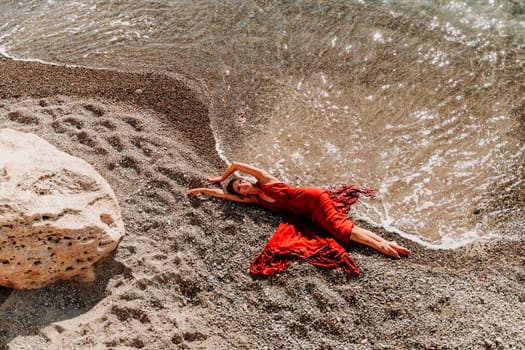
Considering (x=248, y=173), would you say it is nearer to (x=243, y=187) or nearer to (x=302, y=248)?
(x=243, y=187)

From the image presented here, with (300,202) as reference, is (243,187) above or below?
above

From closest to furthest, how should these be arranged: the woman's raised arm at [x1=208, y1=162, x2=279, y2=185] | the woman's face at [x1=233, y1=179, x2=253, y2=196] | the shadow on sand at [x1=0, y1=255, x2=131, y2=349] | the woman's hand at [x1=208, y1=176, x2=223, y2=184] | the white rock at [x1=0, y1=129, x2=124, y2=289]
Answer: the white rock at [x1=0, y1=129, x2=124, y2=289] < the shadow on sand at [x1=0, y1=255, x2=131, y2=349] < the woman's face at [x1=233, y1=179, x2=253, y2=196] < the woman's raised arm at [x1=208, y1=162, x2=279, y2=185] < the woman's hand at [x1=208, y1=176, x2=223, y2=184]

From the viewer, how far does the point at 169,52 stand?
35.8 feet

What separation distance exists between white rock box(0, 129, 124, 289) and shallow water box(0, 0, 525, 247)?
299cm

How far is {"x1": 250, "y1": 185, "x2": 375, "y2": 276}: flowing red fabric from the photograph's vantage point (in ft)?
21.5

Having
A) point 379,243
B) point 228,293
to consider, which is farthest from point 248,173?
point 379,243

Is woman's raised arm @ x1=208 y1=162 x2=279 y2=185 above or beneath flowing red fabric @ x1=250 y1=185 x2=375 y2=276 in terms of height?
above

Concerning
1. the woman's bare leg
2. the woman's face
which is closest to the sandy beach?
the woman's bare leg

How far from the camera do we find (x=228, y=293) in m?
6.43

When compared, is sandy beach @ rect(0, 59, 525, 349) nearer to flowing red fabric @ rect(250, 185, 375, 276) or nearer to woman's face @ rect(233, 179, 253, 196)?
flowing red fabric @ rect(250, 185, 375, 276)

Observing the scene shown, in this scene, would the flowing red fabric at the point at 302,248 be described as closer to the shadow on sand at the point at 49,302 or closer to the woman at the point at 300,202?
the woman at the point at 300,202

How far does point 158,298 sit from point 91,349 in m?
1.01

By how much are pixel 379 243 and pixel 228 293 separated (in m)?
2.31

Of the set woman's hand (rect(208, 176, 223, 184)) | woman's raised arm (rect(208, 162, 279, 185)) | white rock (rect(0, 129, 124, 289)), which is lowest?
woman's hand (rect(208, 176, 223, 184))
